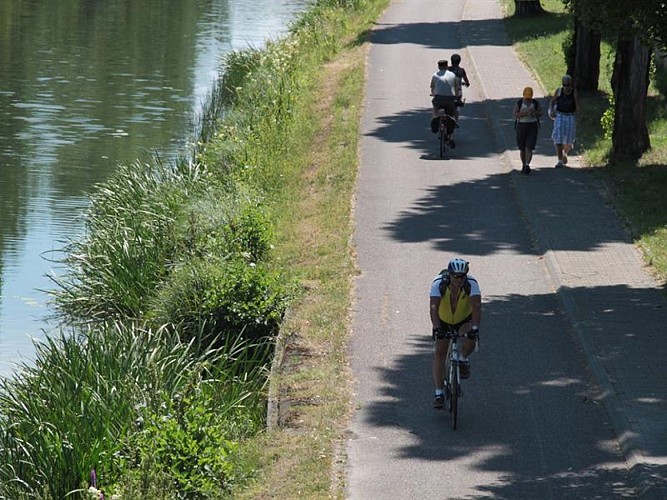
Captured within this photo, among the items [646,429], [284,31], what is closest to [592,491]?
[646,429]

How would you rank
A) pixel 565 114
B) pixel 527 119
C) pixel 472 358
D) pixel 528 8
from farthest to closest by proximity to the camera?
pixel 528 8 → pixel 565 114 → pixel 527 119 → pixel 472 358

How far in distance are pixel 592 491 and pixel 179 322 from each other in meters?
7.13

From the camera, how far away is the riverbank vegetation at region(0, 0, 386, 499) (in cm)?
1177

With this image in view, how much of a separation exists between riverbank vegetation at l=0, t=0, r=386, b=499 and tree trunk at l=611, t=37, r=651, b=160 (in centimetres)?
491

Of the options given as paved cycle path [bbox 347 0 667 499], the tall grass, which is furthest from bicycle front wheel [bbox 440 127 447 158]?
the tall grass

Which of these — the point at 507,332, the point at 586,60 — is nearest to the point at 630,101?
the point at 586,60

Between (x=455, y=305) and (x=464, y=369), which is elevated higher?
(x=455, y=305)

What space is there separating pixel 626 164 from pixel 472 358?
10810 millimetres

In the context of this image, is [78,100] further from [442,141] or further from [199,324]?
[199,324]

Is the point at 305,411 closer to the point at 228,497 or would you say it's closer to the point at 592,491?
the point at 228,497

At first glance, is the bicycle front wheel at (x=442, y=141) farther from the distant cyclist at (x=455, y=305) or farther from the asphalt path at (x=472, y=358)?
the distant cyclist at (x=455, y=305)

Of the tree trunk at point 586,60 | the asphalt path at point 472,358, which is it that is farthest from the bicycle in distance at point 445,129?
the tree trunk at point 586,60

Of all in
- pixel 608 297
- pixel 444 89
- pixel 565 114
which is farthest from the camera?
pixel 444 89

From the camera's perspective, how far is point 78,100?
35438 millimetres
